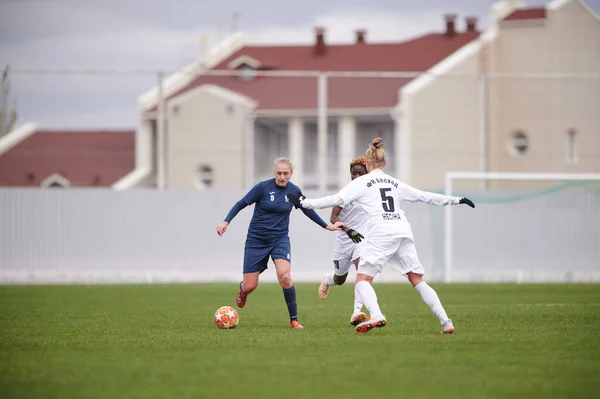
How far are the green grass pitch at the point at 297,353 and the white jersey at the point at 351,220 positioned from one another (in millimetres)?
1000

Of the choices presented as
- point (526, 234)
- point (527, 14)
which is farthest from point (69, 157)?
point (527, 14)

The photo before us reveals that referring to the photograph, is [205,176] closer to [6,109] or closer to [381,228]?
[6,109]

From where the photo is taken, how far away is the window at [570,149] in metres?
28.2

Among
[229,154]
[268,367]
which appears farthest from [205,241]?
[268,367]

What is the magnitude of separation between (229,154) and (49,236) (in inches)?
192

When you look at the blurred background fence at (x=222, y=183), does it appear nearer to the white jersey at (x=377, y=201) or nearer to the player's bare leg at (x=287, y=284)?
the player's bare leg at (x=287, y=284)

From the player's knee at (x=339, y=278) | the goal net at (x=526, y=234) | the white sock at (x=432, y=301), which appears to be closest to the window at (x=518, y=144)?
the goal net at (x=526, y=234)

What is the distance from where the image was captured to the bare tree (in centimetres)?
2667

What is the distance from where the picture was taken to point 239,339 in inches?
439

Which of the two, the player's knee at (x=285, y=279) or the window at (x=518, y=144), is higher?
the window at (x=518, y=144)

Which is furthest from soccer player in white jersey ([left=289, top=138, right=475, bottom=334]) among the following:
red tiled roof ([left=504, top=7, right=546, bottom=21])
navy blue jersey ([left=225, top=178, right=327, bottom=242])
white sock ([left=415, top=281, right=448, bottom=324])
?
red tiled roof ([left=504, top=7, right=546, bottom=21])

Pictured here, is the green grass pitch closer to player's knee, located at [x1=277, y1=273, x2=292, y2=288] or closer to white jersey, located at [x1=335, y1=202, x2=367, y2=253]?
player's knee, located at [x1=277, y1=273, x2=292, y2=288]

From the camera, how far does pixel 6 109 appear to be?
2742cm

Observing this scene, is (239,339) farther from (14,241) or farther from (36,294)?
(14,241)
